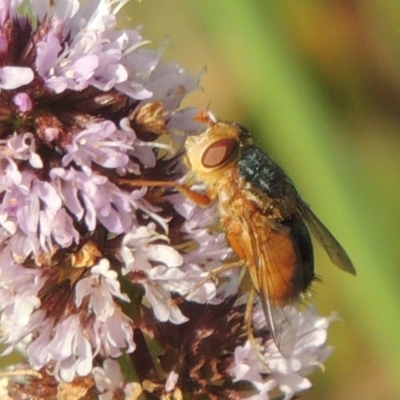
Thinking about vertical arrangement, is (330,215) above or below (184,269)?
below

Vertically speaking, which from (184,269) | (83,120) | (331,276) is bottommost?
(331,276)

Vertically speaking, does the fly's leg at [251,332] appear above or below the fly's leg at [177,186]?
below

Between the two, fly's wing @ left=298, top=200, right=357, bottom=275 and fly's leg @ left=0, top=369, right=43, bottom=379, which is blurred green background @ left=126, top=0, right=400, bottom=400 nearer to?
fly's wing @ left=298, top=200, right=357, bottom=275

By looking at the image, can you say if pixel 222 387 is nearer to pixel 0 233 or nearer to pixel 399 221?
pixel 0 233

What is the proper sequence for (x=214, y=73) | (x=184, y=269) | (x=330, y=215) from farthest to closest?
1. (x=214, y=73)
2. (x=330, y=215)
3. (x=184, y=269)

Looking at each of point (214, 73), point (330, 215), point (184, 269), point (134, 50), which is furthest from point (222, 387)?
point (214, 73)

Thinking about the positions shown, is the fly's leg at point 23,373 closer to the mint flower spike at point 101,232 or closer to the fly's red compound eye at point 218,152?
the mint flower spike at point 101,232

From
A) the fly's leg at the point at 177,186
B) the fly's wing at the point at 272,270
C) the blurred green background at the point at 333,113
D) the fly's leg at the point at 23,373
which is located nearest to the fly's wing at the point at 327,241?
the fly's wing at the point at 272,270

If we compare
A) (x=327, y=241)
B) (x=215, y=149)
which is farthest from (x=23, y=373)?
(x=327, y=241)

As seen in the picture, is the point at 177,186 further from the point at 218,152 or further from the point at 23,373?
the point at 23,373
